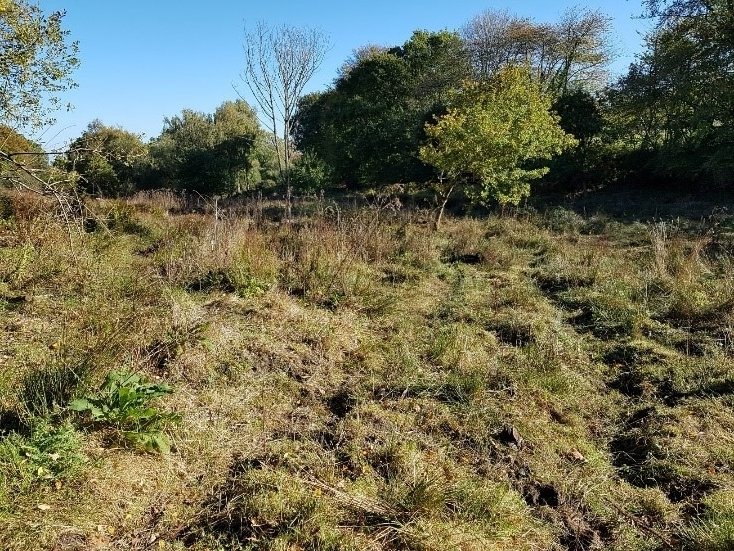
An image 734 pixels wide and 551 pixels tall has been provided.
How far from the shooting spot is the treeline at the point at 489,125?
10.9 meters

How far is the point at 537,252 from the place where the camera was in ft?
29.7

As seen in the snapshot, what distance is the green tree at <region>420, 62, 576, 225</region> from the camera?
1041 cm

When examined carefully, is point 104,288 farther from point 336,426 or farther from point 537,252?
point 537,252

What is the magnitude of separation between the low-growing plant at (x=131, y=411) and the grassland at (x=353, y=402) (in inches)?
0.9

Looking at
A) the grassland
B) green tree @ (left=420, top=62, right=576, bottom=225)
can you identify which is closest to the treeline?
green tree @ (left=420, top=62, right=576, bottom=225)

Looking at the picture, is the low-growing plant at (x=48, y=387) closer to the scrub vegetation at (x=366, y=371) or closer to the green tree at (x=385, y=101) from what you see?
the scrub vegetation at (x=366, y=371)

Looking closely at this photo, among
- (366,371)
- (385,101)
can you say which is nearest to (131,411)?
(366,371)

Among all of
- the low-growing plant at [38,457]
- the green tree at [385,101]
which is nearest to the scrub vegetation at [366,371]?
the low-growing plant at [38,457]

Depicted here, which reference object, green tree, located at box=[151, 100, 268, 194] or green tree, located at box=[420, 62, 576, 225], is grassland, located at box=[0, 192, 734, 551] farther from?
green tree, located at box=[151, 100, 268, 194]

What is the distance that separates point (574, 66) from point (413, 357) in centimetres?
2311

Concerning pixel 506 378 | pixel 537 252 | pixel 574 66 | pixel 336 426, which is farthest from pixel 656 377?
pixel 574 66

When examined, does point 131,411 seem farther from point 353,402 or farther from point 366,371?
point 366,371

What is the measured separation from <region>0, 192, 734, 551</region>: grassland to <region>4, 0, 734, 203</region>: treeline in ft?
5.55

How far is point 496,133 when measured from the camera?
10195 millimetres
